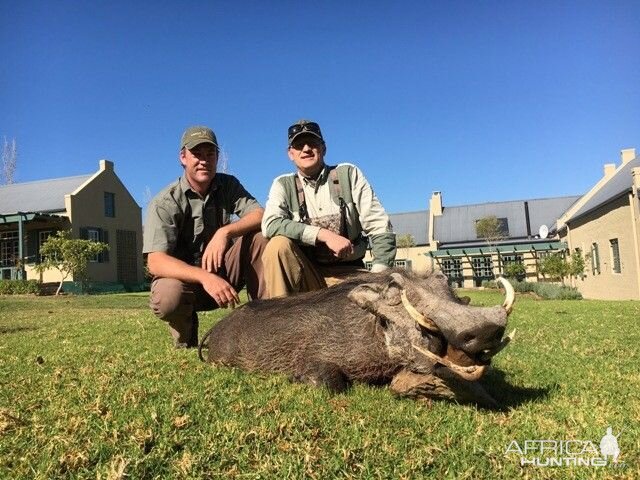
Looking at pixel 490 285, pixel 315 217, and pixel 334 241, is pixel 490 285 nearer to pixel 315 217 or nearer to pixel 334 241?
pixel 315 217

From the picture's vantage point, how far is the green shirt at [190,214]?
4785mm

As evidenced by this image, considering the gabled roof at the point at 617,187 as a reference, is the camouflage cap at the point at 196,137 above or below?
below

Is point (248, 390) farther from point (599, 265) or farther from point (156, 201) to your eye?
point (599, 265)

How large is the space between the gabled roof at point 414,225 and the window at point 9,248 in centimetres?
2784

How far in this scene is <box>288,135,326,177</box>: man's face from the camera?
462 centimetres

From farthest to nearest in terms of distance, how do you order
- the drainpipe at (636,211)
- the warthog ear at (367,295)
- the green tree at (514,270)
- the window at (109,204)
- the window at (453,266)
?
the window at (453,266), the green tree at (514,270), the window at (109,204), the drainpipe at (636,211), the warthog ear at (367,295)

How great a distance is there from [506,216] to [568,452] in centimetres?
4429

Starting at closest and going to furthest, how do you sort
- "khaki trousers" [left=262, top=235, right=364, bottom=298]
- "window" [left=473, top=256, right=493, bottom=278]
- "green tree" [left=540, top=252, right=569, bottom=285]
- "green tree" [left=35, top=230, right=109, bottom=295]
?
"khaki trousers" [left=262, top=235, right=364, bottom=298]
"green tree" [left=35, top=230, right=109, bottom=295]
"green tree" [left=540, top=252, right=569, bottom=285]
"window" [left=473, top=256, right=493, bottom=278]

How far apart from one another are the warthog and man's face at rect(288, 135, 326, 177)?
4.09ft

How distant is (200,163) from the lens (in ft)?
16.1

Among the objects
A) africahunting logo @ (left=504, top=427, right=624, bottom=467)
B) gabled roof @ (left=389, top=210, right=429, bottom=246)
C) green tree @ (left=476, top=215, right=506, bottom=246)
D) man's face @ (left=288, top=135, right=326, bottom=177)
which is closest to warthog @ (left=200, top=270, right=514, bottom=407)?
africahunting logo @ (left=504, top=427, right=624, bottom=467)

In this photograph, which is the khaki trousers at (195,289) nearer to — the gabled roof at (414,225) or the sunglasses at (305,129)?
the sunglasses at (305,129)

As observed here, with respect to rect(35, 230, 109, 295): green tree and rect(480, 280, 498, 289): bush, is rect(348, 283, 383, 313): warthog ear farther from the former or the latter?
rect(480, 280, 498, 289): bush

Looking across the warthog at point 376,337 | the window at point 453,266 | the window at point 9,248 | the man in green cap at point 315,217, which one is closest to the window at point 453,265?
the window at point 453,266
